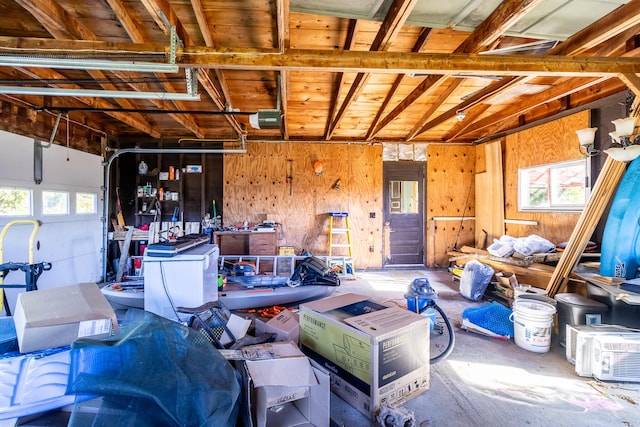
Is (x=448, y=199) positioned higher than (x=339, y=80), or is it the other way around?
(x=339, y=80)

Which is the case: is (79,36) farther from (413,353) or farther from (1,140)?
(413,353)

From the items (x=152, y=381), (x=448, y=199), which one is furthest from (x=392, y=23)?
(x=448, y=199)

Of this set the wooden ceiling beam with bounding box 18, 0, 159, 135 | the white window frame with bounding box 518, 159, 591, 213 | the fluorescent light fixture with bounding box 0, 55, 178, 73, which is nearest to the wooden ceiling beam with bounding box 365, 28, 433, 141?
the fluorescent light fixture with bounding box 0, 55, 178, 73

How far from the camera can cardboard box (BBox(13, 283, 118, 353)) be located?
143 centimetres

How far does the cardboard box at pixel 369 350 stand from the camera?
1.85 m

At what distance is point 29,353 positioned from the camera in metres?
1.38

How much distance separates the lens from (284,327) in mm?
2689

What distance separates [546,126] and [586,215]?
2.15 metres

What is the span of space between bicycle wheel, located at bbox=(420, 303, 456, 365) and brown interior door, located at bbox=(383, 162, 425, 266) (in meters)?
2.96

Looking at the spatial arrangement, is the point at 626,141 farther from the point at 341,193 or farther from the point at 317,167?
the point at 317,167

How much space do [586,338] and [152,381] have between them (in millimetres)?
3093

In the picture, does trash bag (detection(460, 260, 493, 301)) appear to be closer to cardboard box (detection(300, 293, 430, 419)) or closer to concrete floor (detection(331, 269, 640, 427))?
concrete floor (detection(331, 269, 640, 427))

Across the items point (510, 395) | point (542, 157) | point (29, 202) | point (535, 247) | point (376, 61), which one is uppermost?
point (376, 61)

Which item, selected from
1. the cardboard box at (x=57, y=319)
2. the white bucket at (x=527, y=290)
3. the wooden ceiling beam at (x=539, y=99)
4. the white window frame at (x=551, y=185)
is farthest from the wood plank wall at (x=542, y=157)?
the cardboard box at (x=57, y=319)
